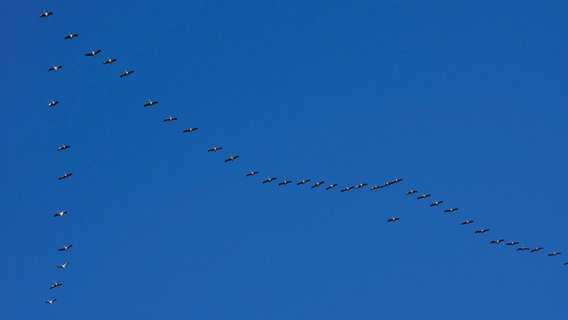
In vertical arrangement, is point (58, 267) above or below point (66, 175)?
below

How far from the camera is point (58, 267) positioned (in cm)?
19738

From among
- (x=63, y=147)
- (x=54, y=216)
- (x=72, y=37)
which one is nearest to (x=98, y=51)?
(x=72, y=37)

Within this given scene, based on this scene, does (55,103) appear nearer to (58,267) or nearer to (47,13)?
(47,13)

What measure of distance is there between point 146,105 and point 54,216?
24.7m

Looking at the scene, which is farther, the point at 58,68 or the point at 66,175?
the point at 66,175

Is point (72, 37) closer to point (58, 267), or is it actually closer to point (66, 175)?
point (66, 175)

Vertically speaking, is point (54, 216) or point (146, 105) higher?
point (146, 105)

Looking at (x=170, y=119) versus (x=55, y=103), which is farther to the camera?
(x=170, y=119)

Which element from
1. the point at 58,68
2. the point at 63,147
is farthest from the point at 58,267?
the point at 58,68

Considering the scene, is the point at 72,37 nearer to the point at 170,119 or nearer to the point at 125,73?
the point at 125,73

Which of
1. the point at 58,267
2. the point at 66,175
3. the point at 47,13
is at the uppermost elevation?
the point at 47,13

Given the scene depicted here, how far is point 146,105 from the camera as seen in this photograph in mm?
195375

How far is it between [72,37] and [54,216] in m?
32.5

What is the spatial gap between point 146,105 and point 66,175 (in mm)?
19040
